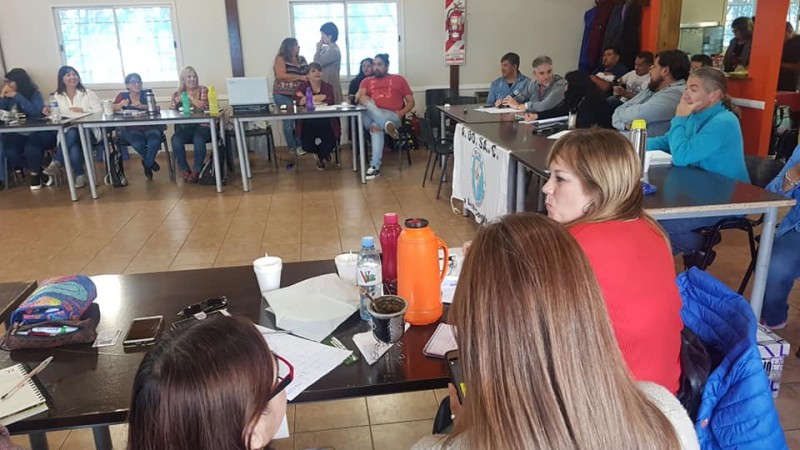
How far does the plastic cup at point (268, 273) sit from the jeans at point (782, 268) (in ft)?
6.93

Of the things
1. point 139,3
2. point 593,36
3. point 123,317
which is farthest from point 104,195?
point 593,36

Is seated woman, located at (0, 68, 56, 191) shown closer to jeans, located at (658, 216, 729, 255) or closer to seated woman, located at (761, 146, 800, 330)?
jeans, located at (658, 216, 729, 255)

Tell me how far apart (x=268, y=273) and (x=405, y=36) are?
6490 millimetres

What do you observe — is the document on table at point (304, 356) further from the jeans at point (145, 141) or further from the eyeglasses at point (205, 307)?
the jeans at point (145, 141)

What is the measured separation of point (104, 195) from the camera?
216 inches

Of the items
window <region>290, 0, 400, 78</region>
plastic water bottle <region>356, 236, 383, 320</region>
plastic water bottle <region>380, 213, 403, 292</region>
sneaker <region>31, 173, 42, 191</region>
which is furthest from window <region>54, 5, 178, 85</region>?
plastic water bottle <region>356, 236, 383, 320</region>

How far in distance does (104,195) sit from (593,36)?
5.80 m

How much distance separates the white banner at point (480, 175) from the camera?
3.56 m

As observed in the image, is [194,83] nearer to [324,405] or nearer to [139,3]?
[139,3]

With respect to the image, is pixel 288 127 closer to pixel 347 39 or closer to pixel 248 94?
pixel 248 94

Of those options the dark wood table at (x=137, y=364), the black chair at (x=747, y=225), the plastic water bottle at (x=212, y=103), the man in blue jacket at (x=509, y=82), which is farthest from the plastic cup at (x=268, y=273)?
the man in blue jacket at (x=509, y=82)

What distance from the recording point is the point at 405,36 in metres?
7.54

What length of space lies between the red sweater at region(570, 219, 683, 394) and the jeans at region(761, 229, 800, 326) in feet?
5.06

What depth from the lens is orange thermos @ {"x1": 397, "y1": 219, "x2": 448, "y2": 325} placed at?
1384 millimetres
